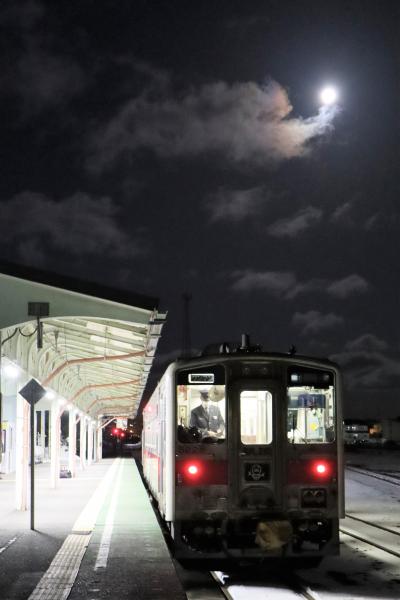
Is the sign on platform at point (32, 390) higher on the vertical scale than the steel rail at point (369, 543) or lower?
higher

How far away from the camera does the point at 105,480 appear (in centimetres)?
2650

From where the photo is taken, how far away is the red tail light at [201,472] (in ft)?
28.8

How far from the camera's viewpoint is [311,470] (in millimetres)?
8906

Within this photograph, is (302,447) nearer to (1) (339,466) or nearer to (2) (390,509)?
(1) (339,466)

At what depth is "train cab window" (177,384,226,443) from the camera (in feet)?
29.3

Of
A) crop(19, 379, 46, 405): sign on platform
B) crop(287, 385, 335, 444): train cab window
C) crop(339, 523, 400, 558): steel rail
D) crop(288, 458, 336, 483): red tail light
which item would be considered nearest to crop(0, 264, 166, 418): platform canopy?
crop(19, 379, 46, 405): sign on platform

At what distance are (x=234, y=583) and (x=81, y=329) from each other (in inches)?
253

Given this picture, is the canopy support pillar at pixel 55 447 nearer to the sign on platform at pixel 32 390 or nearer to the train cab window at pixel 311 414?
the sign on platform at pixel 32 390

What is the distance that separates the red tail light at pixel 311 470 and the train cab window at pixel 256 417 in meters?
0.41

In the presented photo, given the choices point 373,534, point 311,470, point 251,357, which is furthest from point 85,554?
point 373,534

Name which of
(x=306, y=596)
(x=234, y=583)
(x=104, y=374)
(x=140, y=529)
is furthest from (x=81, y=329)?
(x=104, y=374)

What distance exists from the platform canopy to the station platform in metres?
2.73

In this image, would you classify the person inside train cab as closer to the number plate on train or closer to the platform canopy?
the number plate on train

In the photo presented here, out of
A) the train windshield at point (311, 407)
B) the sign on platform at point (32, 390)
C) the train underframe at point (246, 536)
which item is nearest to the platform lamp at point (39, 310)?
the sign on platform at point (32, 390)
